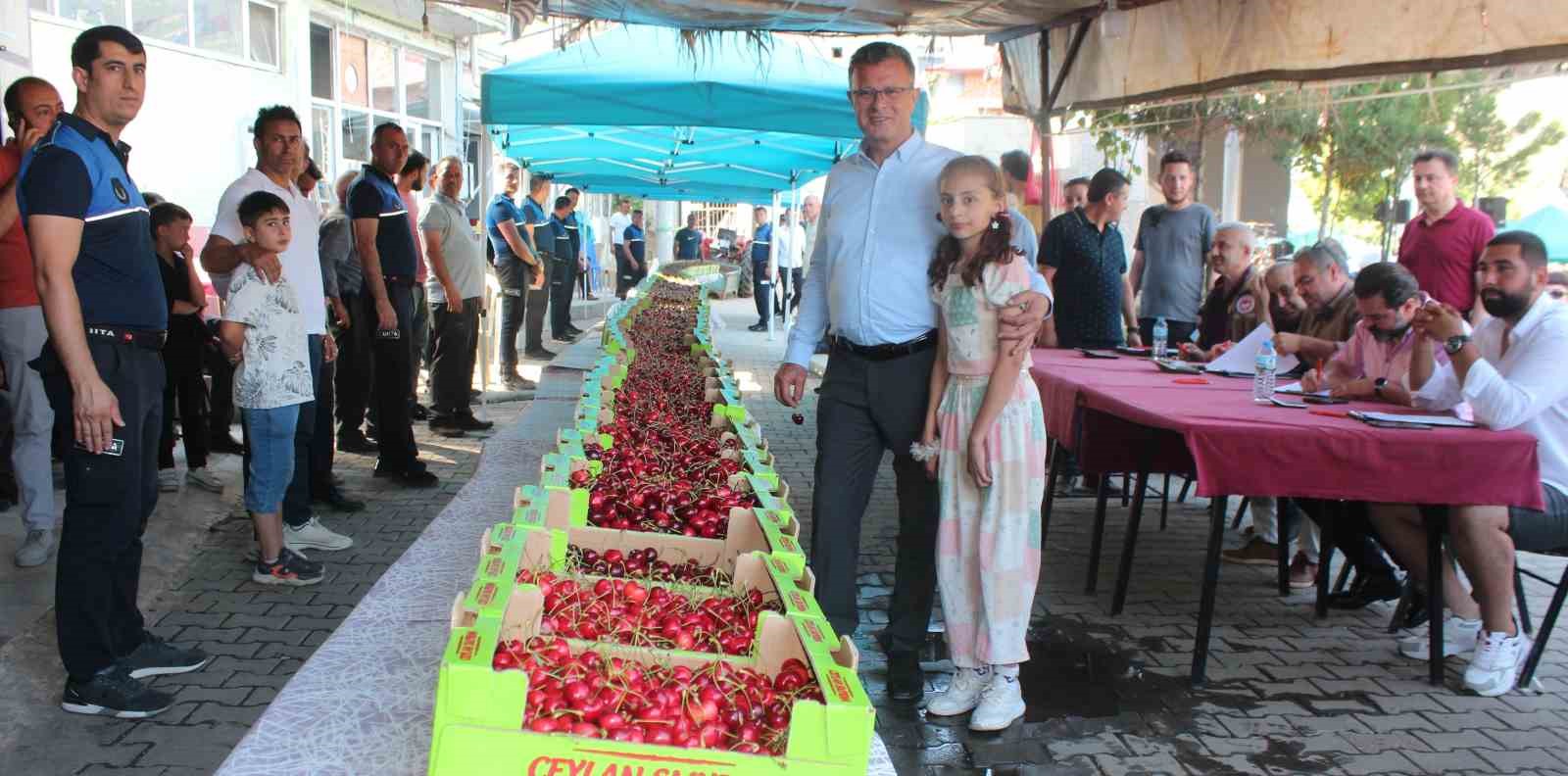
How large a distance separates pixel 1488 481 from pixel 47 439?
544 centimetres

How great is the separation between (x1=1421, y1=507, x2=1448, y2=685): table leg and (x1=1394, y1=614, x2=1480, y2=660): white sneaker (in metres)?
0.05

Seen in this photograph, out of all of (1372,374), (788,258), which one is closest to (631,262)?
(788,258)

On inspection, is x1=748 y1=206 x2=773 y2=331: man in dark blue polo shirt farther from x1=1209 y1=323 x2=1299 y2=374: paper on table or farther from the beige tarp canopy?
x1=1209 y1=323 x2=1299 y2=374: paper on table

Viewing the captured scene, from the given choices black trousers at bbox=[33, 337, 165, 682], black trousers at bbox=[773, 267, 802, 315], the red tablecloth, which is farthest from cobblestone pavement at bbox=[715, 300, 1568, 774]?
black trousers at bbox=[773, 267, 802, 315]

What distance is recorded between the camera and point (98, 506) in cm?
326

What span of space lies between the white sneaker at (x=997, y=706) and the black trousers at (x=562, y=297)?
11.3 meters

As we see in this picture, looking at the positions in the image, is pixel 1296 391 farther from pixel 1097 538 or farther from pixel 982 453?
pixel 982 453

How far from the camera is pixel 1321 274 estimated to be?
212 inches

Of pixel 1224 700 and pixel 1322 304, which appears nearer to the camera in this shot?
A: pixel 1224 700

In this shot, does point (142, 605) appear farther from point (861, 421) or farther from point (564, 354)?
point (564, 354)

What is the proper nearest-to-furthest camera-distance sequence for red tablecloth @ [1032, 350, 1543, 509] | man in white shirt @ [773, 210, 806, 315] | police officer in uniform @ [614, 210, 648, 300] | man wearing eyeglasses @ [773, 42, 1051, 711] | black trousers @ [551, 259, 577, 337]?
1. man wearing eyeglasses @ [773, 42, 1051, 711]
2. red tablecloth @ [1032, 350, 1543, 509]
3. black trousers @ [551, 259, 577, 337]
4. man in white shirt @ [773, 210, 806, 315]
5. police officer in uniform @ [614, 210, 648, 300]

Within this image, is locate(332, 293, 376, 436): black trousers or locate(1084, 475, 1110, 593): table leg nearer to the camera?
locate(1084, 475, 1110, 593): table leg

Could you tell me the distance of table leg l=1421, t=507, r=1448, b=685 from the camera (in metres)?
3.99

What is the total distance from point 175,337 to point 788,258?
36.0 ft
